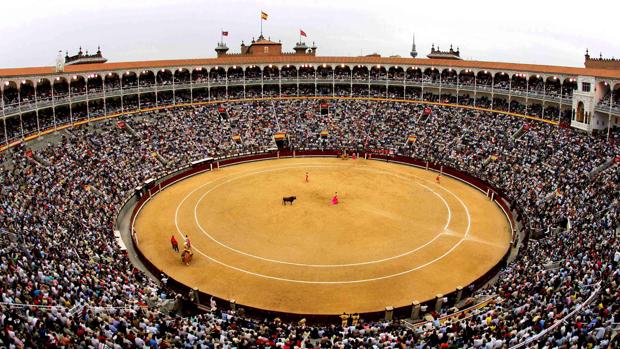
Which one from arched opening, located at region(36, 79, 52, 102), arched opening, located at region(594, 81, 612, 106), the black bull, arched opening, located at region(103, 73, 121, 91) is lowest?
the black bull

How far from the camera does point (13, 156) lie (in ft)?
148

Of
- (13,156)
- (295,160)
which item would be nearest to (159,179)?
(13,156)

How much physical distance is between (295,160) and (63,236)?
3513 centimetres

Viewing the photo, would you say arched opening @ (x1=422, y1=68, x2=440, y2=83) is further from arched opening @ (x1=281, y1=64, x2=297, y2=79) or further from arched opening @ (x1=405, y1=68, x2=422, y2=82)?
arched opening @ (x1=281, y1=64, x2=297, y2=79)

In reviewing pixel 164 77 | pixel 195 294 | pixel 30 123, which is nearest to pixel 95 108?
pixel 30 123

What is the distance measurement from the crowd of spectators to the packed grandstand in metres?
0.14

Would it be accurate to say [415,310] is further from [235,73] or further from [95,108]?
[235,73]

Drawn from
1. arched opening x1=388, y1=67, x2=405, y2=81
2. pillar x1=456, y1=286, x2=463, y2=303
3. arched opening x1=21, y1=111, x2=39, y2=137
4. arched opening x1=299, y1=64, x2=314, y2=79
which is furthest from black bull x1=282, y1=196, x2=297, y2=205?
arched opening x1=388, y1=67, x2=405, y2=81

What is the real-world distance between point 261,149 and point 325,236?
27.8 m

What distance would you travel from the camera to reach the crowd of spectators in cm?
2077

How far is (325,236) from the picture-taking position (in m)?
38.8

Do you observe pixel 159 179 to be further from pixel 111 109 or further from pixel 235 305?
pixel 235 305

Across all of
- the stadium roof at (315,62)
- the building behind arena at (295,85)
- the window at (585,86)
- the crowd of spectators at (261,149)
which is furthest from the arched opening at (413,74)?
the window at (585,86)

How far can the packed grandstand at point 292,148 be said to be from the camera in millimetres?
21469
